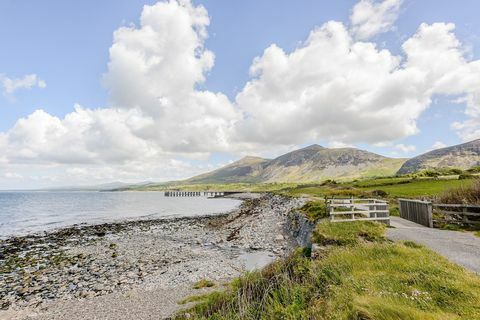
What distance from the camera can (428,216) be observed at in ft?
65.5

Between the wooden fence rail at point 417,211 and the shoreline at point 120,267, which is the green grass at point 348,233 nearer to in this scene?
the wooden fence rail at point 417,211

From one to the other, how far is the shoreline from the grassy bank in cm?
419

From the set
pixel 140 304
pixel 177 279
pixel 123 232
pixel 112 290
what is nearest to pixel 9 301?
pixel 112 290

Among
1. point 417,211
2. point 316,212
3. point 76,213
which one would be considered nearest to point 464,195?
point 417,211

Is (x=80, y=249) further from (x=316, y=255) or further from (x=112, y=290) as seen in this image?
(x=316, y=255)

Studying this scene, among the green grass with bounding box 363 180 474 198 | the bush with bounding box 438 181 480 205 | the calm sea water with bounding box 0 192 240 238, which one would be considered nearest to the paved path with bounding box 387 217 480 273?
the bush with bounding box 438 181 480 205

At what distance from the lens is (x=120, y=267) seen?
21047 millimetres

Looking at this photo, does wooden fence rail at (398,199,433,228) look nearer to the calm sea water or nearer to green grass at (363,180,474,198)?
green grass at (363,180,474,198)

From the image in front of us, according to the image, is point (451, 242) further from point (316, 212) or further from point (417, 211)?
point (316, 212)

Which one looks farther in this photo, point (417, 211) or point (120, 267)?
point (417, 211)

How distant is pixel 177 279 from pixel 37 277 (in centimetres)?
1051

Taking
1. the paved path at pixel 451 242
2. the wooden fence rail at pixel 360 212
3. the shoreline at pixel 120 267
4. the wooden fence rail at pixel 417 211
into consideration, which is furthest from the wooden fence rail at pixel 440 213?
the shoreline at pixel 120 267

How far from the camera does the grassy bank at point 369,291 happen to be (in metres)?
6.12

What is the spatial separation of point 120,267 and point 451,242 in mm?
22202
